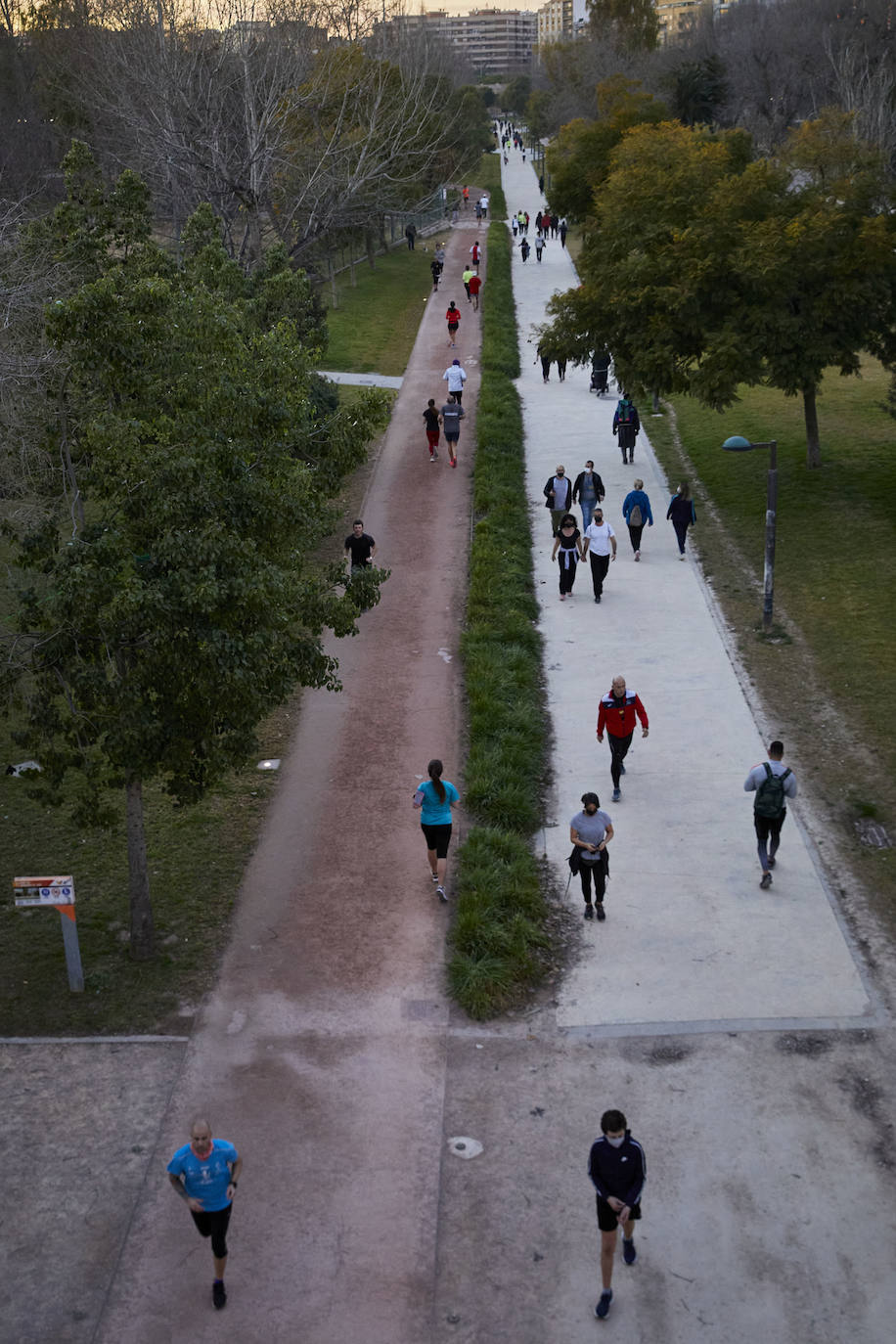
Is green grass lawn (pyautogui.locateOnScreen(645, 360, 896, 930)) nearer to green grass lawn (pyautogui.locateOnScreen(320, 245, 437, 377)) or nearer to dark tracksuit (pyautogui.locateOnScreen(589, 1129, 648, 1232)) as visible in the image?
dark tracksuit (pyautogui.locateOnScreen(589, 1129, 648, 1232))

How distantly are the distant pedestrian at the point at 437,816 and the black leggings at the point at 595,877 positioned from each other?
1278 millimetres

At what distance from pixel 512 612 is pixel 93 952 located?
8763 mm

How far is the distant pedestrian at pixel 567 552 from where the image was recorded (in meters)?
18.7

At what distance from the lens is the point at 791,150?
23000 millimetres

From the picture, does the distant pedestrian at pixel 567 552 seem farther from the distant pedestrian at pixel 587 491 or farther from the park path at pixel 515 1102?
the park path at pixel 515 1102

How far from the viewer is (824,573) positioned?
20.1m

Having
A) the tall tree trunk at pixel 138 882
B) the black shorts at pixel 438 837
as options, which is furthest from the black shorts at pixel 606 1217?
the tall tree trunk at pixel 138 882

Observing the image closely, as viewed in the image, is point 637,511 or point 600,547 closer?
point 600,547

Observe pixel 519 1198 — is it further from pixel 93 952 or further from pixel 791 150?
pixel 791 150

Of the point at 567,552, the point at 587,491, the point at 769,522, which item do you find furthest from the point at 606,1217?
the point at 587,491

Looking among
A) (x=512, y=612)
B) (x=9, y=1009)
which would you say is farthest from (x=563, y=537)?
(x=9, y=1009)

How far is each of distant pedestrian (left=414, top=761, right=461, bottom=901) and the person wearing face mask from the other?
4.42 m

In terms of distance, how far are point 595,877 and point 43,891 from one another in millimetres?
4579

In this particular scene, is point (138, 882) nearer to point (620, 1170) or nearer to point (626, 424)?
point (620, 1170)
